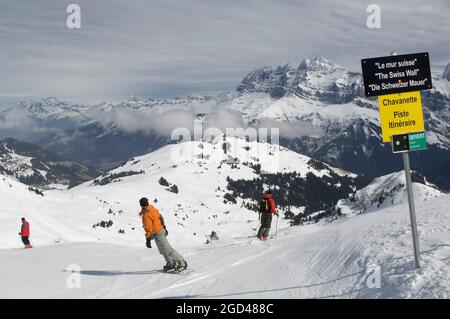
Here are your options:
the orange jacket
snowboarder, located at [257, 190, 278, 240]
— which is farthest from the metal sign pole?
snowboarder, located at [257, 190, 278, 240]

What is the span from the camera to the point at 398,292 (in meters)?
12.2

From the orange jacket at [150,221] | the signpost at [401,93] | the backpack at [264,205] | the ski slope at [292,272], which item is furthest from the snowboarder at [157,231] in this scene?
the backpack at [264,205]

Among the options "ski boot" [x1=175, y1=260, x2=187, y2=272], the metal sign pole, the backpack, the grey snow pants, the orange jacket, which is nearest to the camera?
the metal sign pole

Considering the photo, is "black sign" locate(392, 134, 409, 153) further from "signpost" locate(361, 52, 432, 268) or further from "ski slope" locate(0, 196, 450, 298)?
"ski slope" locate(0, 196, 450, 298)

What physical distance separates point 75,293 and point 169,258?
410cm

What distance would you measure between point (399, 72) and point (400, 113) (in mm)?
1157

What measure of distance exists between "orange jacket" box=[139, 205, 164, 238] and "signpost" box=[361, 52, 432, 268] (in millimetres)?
9490

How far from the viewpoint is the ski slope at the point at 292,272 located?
13172 mm

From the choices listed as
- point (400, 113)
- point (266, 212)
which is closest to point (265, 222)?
point (266, 212)

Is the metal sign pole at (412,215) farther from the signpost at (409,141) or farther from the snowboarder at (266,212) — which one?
the snowboarder at (266,212)

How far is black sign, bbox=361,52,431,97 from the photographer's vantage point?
1302cm

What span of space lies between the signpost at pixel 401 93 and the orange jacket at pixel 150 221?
949cm
